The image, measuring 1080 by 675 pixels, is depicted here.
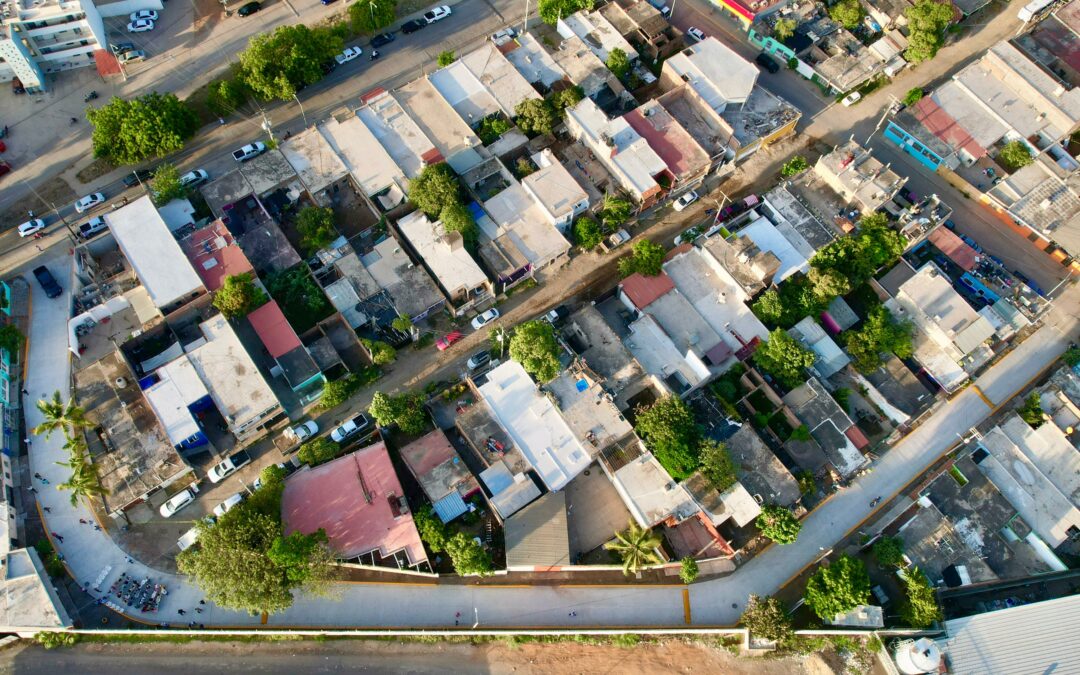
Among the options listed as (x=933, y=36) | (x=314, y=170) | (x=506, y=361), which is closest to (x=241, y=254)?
(x=314, y=170)

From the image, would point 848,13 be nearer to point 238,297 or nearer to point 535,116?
point 535,116

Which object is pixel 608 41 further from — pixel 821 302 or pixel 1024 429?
pixel 1024 429

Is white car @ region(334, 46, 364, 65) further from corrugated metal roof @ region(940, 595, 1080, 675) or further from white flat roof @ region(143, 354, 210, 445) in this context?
corrugated metal roof @ region(940, 595, 1080, 675)

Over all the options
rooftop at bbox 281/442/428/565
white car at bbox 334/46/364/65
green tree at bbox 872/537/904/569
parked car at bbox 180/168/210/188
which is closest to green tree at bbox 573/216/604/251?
rooftop at bbox 281/442/428/565

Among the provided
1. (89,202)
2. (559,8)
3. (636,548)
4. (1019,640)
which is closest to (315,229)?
(89,202)

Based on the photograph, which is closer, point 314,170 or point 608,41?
point 314,170
